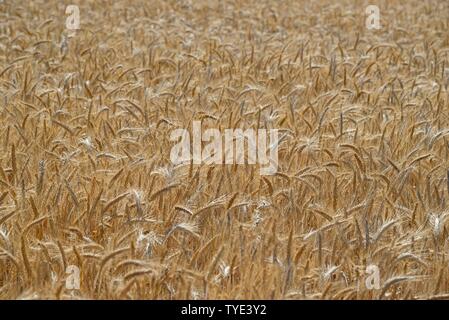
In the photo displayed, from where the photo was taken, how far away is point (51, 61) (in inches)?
258

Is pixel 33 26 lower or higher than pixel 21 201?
higher

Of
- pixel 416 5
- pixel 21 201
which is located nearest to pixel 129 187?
pixel 21 201

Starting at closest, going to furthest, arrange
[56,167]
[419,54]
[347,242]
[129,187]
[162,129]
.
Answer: [347,242], [129,187], [56,167], [162,129], [419,54]

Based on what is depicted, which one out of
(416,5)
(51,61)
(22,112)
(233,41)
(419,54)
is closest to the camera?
(22,112)

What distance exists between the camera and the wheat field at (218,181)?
8.93 ft

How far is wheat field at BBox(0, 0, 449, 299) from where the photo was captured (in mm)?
2721

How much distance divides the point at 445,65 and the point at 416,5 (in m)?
5.18

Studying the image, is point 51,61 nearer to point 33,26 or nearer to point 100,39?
point 100,39

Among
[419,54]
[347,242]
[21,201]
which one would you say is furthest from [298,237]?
[419,54]

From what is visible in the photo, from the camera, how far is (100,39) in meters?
7.56

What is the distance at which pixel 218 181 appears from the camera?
3.55 meters

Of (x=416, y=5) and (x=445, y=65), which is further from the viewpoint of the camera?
(x=416, y=5)

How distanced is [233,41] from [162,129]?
143 inches
